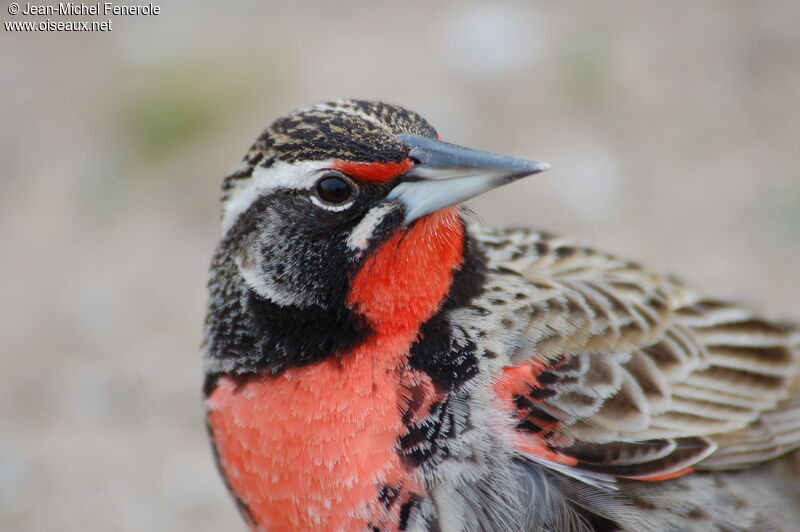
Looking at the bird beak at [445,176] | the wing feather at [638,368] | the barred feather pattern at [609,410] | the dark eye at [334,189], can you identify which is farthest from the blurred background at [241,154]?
the bird beak at [445,176]

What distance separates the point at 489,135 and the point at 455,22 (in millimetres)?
1276

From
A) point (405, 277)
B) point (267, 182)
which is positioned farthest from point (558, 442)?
point (267, 182)

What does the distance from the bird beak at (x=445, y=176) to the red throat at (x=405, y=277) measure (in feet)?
0.27

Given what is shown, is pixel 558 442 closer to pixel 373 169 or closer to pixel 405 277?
pixel 405 277

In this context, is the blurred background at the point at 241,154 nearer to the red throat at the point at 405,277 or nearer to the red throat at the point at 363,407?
the red throat at the point at 363,407

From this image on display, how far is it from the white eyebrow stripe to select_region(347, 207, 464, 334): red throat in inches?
14.1

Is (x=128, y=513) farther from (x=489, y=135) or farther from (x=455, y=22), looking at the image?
(x=455, y=22)

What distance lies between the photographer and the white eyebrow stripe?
3.63 meters

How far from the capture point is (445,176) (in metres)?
3.57

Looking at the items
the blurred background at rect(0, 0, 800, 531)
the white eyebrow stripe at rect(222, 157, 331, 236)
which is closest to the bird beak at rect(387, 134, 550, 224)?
the white eyebrow stripe at rect(222, 157, 331, 236)

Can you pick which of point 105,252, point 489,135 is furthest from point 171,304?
point 489,135

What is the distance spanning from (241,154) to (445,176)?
168 inches

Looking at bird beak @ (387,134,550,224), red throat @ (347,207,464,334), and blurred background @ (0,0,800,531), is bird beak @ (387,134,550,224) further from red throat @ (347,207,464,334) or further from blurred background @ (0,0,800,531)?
blurred background @ (0,0,800,531)

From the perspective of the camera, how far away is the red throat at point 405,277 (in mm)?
3643
